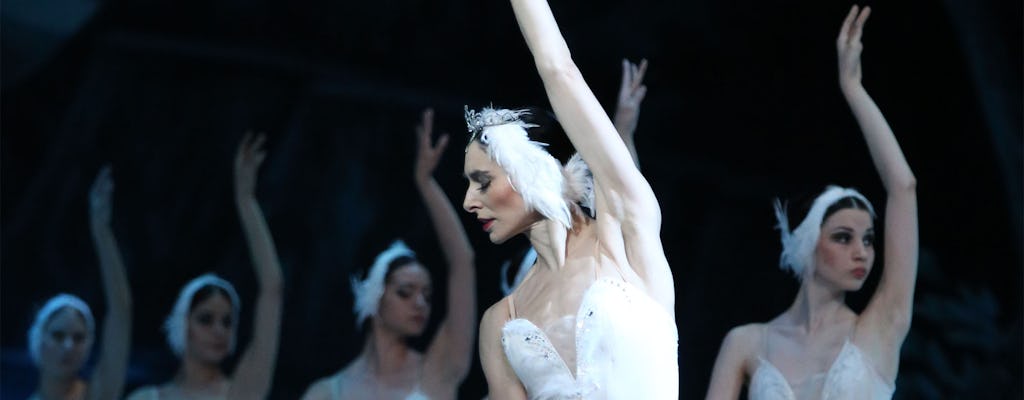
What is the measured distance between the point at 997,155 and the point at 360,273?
3026 millimetres

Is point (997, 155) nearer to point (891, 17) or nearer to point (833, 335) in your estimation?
point (891, 17)

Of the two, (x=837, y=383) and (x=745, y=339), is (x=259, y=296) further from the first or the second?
(x=837, y=383)

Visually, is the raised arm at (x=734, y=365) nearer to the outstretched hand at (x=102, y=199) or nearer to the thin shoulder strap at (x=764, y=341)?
the thin shoulder strap at (x=764, y=341)

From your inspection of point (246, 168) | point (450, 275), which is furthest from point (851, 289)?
point (246, 168)

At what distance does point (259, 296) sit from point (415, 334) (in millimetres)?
645

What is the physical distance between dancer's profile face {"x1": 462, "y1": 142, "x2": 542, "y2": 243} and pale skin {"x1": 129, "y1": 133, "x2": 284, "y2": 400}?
235 centimetres

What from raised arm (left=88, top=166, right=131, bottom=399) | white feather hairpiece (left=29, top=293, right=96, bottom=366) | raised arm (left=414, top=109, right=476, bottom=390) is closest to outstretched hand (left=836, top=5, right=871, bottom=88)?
raised arm (left=414, top=109, right=476, bottom=390)

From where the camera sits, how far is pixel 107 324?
5.45 m

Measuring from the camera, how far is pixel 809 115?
20.7 feet

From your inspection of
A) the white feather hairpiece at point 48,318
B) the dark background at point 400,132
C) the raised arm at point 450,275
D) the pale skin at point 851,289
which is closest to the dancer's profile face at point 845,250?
the pale skin at point 851,289

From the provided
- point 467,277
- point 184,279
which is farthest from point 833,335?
point 184,279

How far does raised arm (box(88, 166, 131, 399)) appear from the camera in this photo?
17.7 feet

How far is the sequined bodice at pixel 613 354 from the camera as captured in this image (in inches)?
104

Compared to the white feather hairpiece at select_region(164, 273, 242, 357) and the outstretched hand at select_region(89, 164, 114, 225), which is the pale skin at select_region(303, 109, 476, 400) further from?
the outstretched hand at select_region(89, 164, 114, 225)
